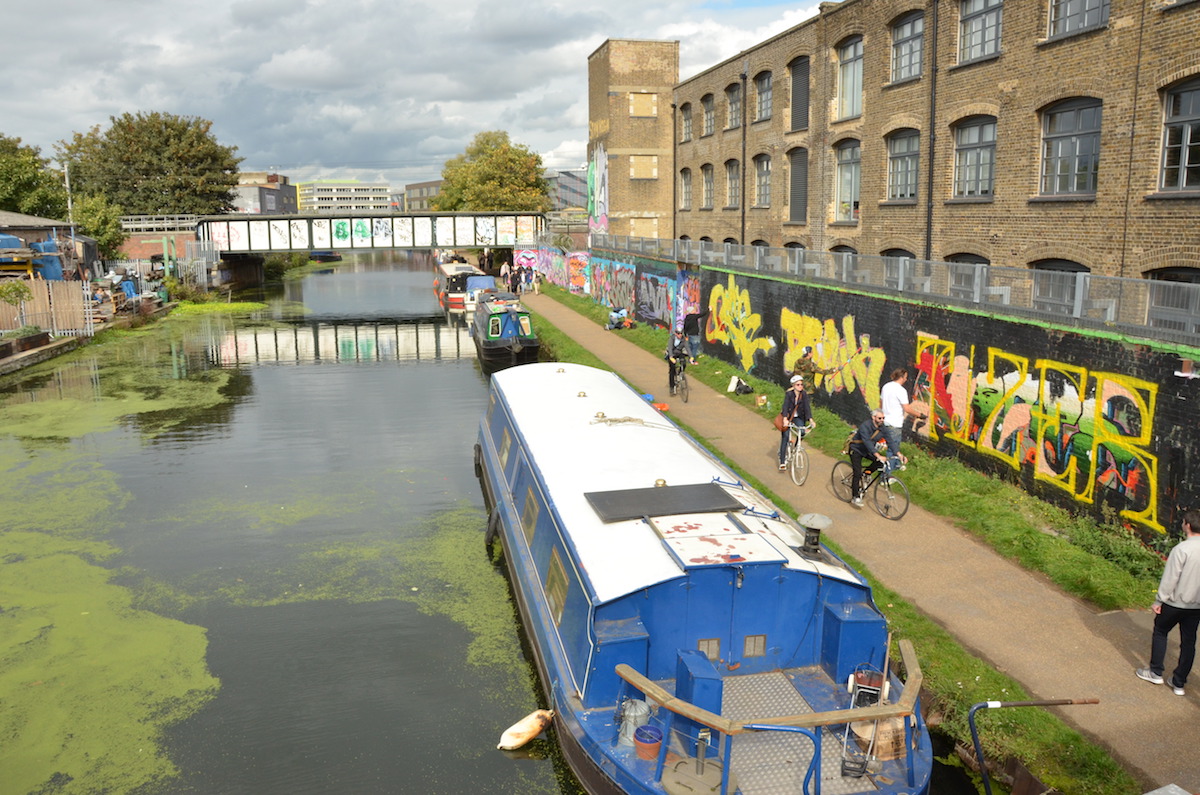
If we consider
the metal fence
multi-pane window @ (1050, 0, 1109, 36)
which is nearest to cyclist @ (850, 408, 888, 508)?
the metal fence

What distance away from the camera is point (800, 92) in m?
29.5

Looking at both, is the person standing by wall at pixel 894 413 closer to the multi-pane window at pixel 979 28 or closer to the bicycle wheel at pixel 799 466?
the bicycle wheel at pixel 799 466

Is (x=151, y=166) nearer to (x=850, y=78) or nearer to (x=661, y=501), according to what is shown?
(x=850, y=78)

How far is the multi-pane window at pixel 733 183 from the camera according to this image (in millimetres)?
34719

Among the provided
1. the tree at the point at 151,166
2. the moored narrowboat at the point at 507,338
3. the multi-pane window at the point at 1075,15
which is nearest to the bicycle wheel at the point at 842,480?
the multi-pane window at the point at 1075,15

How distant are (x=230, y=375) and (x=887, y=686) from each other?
25691 millimetres

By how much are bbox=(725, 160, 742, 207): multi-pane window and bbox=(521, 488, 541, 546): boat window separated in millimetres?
25456

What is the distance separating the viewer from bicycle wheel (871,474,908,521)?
480 inches

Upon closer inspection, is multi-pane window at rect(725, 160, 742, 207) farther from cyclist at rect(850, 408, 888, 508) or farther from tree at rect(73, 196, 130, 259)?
tree at rect(73, 196, 130, 259)

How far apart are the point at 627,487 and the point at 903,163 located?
58.9 ft

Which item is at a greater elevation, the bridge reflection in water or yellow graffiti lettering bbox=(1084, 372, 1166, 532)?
yellow graffiti lettering bbox=(1084, 372, 1166, 532)

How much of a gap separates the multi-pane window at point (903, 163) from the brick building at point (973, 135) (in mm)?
51

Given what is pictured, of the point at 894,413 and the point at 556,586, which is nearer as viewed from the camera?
the point at 556,586

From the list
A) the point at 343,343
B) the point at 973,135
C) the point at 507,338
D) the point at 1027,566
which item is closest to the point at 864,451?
the point at 1027,566
